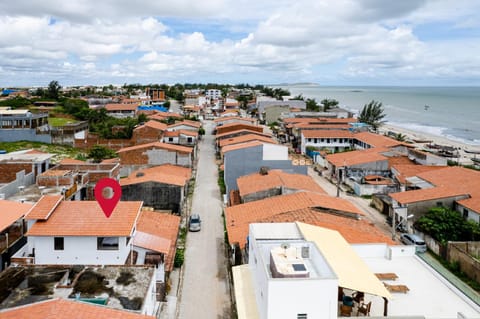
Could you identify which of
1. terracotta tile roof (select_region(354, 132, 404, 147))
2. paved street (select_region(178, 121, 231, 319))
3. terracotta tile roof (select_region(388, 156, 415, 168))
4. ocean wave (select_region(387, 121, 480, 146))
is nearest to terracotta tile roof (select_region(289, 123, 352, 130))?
terracotta tile roof (select_region(354, 132, 404, 147))

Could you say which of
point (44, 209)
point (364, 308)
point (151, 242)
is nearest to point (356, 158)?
point (151, 242)

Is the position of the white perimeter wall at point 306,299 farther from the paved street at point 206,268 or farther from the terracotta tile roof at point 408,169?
the terracotta tile roof at point 408,169

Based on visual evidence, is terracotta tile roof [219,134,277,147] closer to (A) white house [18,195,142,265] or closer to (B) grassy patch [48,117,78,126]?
(A) white house [18,195,142,265]

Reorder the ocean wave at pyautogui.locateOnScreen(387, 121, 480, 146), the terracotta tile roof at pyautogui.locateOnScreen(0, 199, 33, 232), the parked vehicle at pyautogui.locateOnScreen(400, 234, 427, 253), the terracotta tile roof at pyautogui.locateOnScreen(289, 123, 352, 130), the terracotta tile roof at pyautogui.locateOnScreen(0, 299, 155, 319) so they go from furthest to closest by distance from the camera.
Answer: the ocean wave at pyautogui.locateOnScreen(387, 121, 480, 146), the terracotta tile roof at pyautogui.locateOnScreen(289, 123, 352, 130), the parked vehicle at pyautogui.locateOnScreen(400, 234, 427, 253), the terracotta tile roof at pyautogui.locateOnScreen(0, 199, 33, 232), the terracotta tile roof at pyautogui.locateOnScreen(0, 299, 155, 319)

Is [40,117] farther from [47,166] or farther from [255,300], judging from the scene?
[255,300]

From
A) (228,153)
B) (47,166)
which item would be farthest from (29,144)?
(228,153)

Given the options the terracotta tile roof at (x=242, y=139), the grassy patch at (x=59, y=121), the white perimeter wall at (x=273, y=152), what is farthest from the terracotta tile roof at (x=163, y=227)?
the grassy patch at (x=59, y=121)
